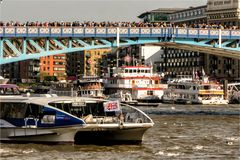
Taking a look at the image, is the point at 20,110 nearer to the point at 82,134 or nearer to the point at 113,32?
the point at 82,134

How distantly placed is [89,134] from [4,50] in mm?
30152

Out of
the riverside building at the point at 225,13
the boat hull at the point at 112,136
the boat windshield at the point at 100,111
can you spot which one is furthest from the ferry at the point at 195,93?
the boat hull at the point at 112,136

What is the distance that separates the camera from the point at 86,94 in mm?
126375

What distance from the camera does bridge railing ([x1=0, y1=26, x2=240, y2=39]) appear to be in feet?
245

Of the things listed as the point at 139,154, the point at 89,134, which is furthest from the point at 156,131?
the point at 139,154

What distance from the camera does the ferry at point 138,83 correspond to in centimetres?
12862

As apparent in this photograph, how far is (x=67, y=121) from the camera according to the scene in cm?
4672

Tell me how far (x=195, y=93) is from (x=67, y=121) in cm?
9055

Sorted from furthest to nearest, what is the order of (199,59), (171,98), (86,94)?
(199,59) → (171,98) → (86,94)

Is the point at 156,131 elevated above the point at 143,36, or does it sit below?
below

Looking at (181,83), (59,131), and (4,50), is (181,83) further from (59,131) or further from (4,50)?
(59,131)

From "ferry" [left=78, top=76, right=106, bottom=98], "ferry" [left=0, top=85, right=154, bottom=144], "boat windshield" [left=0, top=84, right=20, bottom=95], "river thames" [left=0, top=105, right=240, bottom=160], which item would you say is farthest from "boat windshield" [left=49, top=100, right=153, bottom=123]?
"ferry" [left=78, top=76, right=106, bottom=98]

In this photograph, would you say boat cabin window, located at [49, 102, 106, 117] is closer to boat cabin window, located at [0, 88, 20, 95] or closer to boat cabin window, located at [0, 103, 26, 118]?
boat cabin window, located at [0, 103, 26, 118]

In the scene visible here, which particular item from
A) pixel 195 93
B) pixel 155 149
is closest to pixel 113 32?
pixel 155 149
